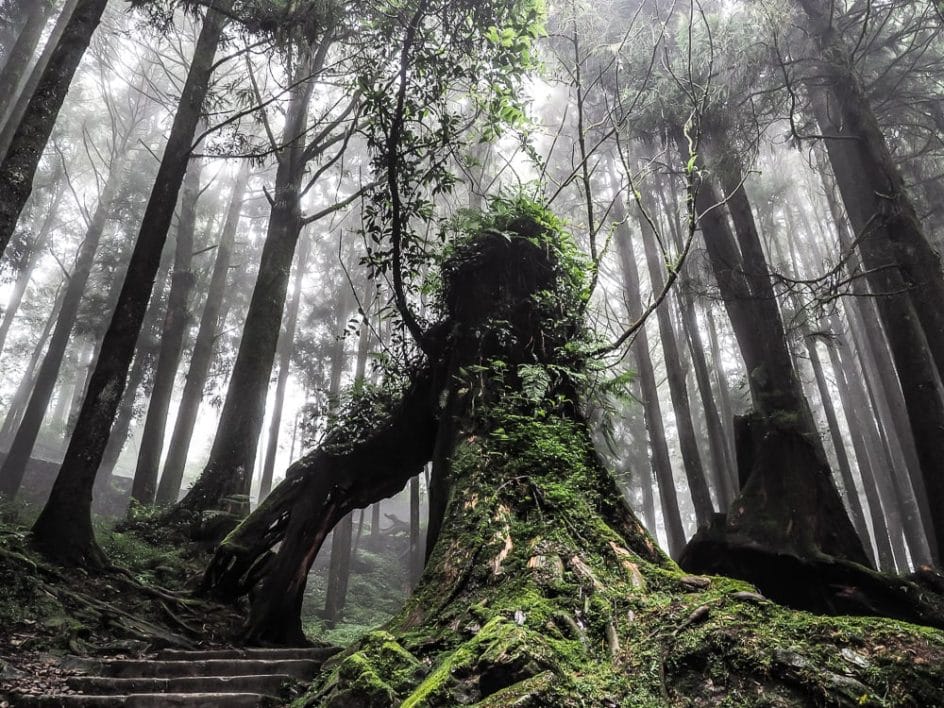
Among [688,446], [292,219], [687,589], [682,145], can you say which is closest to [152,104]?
[292,219]

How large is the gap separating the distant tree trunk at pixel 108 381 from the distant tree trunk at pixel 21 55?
297 inches

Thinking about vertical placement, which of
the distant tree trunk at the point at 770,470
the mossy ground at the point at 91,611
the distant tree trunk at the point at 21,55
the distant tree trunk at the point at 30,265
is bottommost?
the mossy ground at the point at 91,611

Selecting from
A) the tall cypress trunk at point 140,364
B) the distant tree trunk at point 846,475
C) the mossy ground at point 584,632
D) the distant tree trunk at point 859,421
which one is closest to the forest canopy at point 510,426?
the mossy ground at point 584,632

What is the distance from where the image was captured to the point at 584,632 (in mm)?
2258

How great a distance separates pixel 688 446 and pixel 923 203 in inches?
310

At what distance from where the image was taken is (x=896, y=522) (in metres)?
21.1

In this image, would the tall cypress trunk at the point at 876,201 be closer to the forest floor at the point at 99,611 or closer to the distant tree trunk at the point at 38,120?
the forest floor at the point at 99,611

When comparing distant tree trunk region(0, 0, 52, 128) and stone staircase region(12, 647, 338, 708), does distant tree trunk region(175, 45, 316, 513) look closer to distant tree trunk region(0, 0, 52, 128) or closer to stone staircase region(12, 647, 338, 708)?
stone staircase region(12, 647, 338, 708)

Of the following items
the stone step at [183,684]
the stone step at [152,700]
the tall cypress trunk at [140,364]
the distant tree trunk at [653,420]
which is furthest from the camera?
the tall cypress trunk at [140,364]

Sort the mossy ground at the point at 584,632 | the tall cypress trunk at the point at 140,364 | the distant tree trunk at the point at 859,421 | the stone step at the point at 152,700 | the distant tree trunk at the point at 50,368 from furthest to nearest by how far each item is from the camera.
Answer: the distant tree trunk at the point at 859,421, the tall cypress trunk at the point at 140,364, the distant tree trunk at the point at 50,368, the stone step at the point at 152,700, the mossy ground at the point at 584,632

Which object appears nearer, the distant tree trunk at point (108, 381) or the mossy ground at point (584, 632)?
the mossy ground at point (584, 632)

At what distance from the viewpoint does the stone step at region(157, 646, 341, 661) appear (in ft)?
14.2

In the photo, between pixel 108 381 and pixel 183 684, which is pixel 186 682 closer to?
pixel 183 684

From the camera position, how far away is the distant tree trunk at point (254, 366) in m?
7.99
